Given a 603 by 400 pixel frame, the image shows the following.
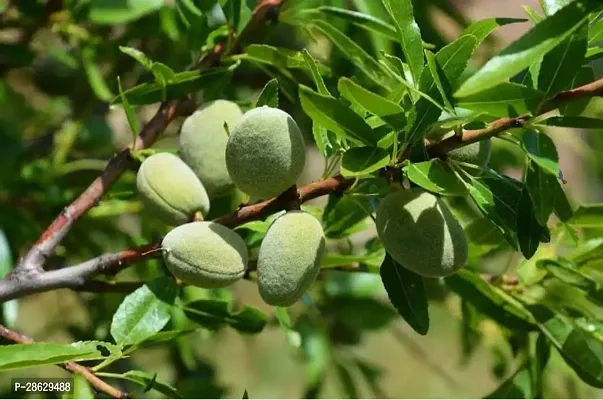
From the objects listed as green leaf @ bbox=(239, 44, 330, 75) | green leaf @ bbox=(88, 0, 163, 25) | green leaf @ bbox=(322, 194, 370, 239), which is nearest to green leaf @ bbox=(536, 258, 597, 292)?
green leaf @ bbox=(322, 194, 370, 239)

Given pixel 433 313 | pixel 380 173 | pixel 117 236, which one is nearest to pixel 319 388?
pixel 117 236

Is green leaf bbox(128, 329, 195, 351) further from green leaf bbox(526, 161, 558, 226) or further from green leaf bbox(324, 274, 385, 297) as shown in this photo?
green leaf bbox(324, 274, 385, 297)

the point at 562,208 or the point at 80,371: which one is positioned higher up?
the point at 562,208

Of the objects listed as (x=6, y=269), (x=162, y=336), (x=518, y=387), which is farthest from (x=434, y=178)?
(x=6, y=269)

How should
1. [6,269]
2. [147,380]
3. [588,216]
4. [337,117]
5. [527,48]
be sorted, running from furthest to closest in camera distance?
[6,269], [588,216], [147,380], [337,117], [527,48]

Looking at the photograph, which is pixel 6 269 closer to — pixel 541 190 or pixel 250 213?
pixel 250 213

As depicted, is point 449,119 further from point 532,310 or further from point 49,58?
point 49,58
